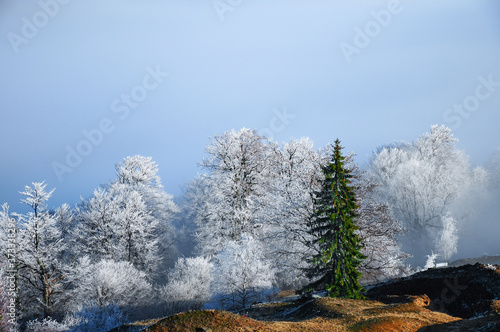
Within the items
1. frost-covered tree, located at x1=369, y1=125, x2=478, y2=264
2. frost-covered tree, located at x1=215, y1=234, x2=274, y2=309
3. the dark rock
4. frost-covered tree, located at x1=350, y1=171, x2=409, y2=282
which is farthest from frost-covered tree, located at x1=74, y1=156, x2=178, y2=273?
frost-covered tree, located at x1=369, y1=125, x2=478, y2=264

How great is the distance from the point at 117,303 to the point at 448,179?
148ft

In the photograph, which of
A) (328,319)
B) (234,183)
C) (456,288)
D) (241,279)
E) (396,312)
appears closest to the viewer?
(328,319)

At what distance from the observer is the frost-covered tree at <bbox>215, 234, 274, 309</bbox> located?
19.4 m

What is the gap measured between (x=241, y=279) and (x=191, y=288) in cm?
488

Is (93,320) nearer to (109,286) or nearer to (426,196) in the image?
(109,286)

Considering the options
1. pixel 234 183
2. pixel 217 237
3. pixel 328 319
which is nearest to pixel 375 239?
pixel 328 319

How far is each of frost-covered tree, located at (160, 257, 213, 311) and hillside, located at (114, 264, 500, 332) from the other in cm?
724

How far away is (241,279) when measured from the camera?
63.8 ft

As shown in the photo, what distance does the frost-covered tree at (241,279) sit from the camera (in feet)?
63.7

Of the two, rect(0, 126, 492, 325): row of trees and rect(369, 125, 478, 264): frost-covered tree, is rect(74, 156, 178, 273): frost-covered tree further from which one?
rect(369, 125, 478, 264): frost-covered tree

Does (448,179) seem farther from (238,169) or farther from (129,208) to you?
(129,208)

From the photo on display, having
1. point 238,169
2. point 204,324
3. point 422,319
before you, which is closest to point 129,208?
point 238,169

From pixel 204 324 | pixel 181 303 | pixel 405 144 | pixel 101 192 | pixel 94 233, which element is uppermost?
pixel 405 144

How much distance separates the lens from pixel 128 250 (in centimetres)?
2825
